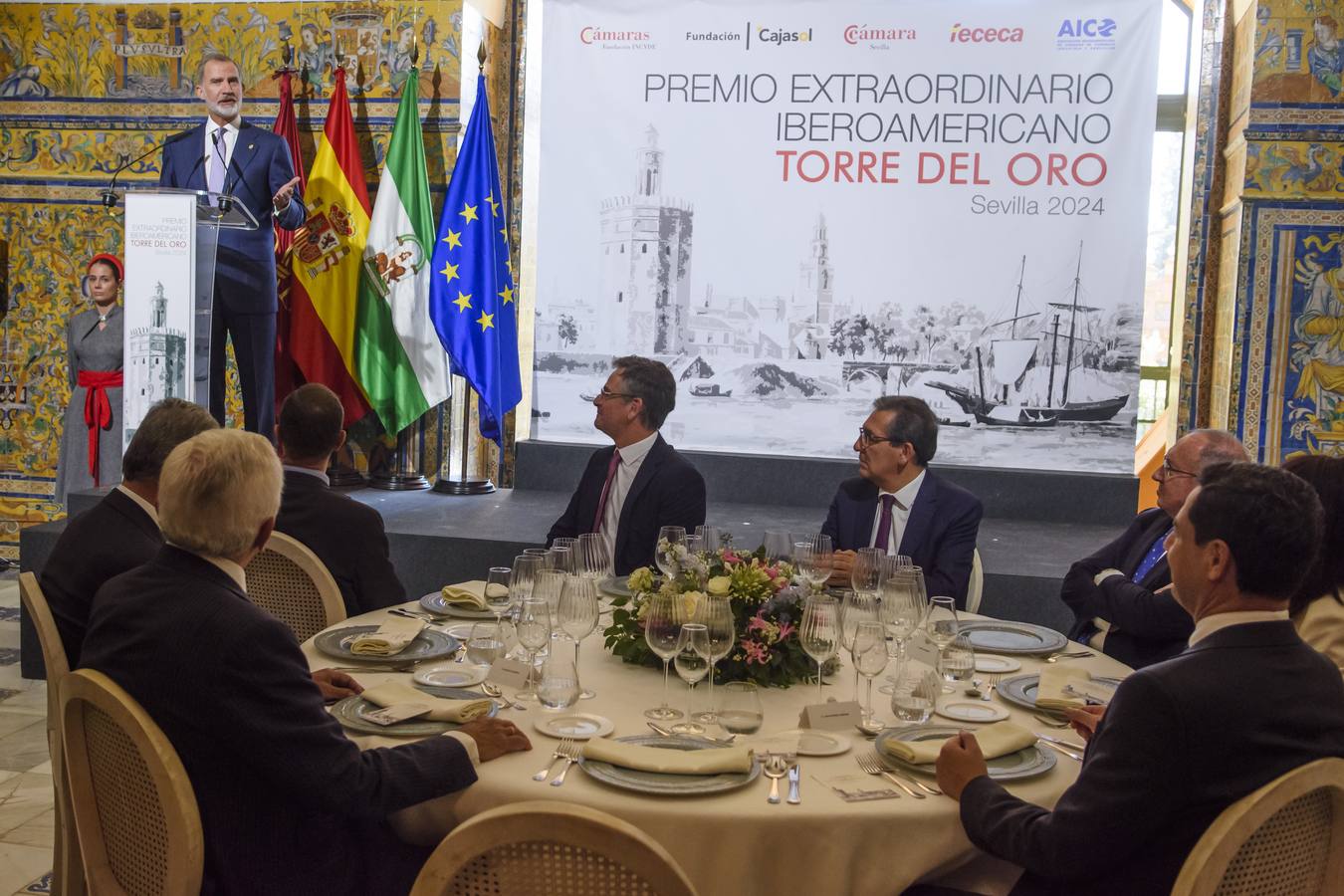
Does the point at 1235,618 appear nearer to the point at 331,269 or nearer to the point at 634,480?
the point at 634,480

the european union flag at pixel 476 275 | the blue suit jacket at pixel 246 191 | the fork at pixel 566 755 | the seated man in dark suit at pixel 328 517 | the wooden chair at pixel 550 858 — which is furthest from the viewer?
the european union flag at pixel 476 275

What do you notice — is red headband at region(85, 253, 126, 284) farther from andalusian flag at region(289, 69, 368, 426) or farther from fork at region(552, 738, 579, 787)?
fork at region(552, 738, 579, 787)

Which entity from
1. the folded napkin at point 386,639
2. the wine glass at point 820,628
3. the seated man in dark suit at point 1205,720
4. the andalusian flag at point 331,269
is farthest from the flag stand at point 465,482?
the seated man in dark suit at point 1205,720

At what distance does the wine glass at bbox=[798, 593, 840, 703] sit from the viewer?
2287 millimetres

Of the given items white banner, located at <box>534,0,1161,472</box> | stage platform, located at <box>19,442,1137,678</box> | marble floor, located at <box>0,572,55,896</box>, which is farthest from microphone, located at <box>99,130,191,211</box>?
marble floor, located at <box>0,572,55,896</box>

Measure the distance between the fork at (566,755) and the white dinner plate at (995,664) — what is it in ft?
3.43

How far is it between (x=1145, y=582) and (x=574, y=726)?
5.97ft

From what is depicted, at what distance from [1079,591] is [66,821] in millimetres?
2543

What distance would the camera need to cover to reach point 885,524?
3811mm

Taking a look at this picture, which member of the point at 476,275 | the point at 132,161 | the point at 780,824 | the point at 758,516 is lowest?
the point at 758,516

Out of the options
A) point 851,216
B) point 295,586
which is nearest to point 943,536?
point 295,586

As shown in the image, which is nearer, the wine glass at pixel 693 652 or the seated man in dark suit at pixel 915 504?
the wine glass at pixel 693 652

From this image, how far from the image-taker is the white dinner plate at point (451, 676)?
250 cm

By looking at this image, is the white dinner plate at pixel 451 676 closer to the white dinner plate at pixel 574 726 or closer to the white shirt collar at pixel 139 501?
the white dinner plate at pixel 574 726
